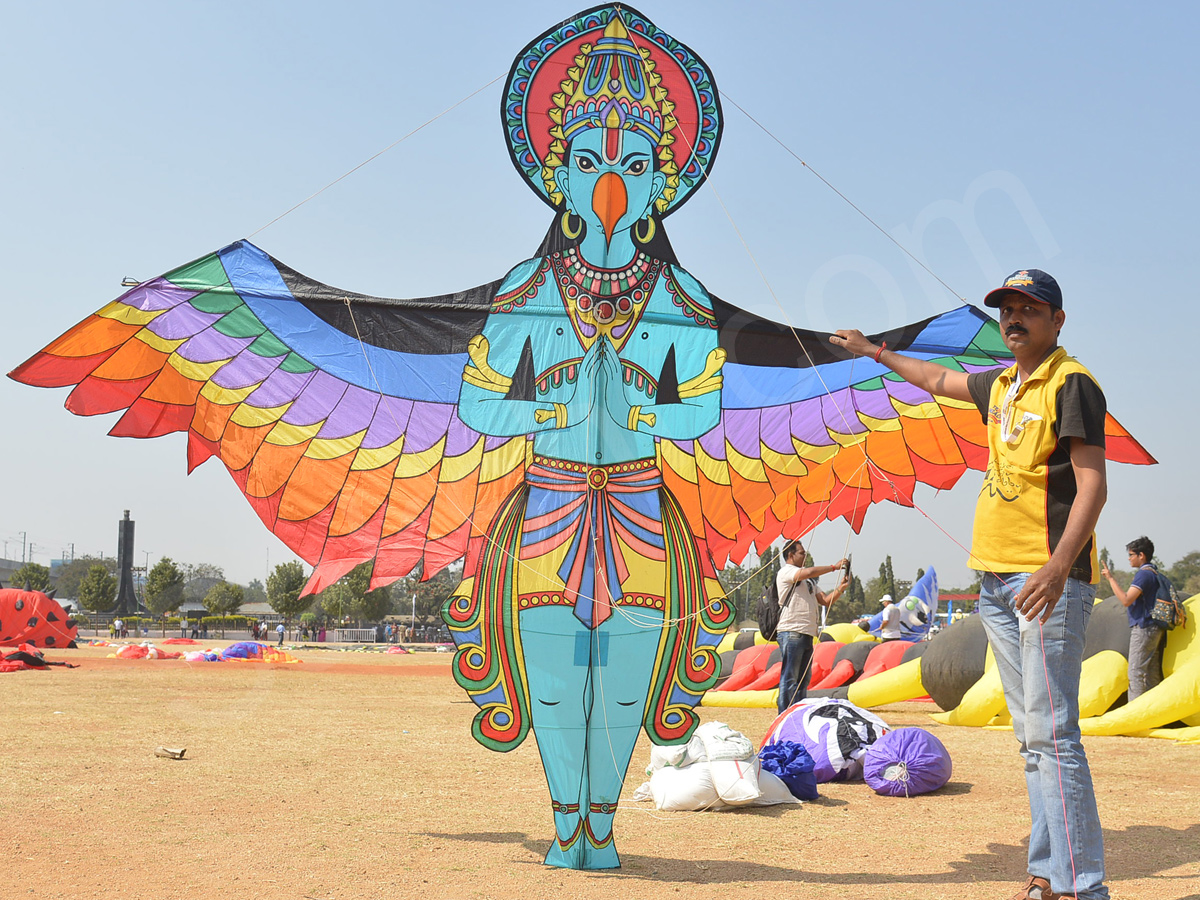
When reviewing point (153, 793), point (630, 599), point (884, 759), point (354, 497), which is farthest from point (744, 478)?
point (153, 793)

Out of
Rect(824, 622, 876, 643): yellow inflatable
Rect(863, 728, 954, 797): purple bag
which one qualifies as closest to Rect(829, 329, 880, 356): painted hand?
Rect(863, 728, 954, 797): purple bag

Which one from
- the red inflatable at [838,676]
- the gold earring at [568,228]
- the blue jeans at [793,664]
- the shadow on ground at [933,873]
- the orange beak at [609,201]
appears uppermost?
the orange beak at [609,201]

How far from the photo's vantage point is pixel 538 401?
14.6 ft

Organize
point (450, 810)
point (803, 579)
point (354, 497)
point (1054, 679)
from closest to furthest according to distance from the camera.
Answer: point (1054, 679)
point (354, 497)
point (450, 810)
point (803, 579)

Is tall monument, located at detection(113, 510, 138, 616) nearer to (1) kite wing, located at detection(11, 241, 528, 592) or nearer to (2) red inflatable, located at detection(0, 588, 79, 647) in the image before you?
(2) red inflatable, located at detection(0, 588, 79, 647)

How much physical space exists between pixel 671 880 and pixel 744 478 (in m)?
1.98

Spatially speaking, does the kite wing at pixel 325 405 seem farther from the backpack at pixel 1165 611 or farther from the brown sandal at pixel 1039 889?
Answer: the backpack at pixel 1165 611

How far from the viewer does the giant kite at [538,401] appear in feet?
13.8

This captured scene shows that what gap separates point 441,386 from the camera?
14.8 feet

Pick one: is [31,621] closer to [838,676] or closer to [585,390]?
[838,676]

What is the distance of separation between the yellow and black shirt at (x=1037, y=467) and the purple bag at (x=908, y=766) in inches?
113

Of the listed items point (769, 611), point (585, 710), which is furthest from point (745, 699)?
point (585, 710)

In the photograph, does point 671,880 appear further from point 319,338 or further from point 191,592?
point 191,592

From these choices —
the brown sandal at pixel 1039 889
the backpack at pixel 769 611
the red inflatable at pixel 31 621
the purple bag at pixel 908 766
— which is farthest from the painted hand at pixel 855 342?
the red inflatable at pixel 31 621
